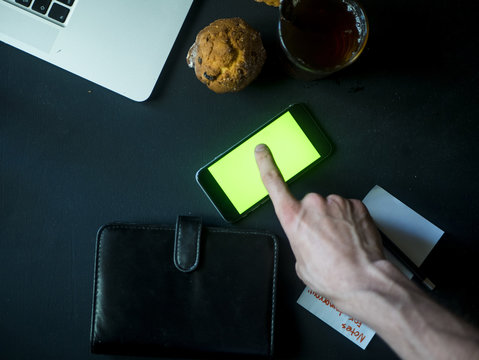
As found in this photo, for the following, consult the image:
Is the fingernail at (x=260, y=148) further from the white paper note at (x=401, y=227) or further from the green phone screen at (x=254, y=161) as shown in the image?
the white paper note at (x=401, y=227)

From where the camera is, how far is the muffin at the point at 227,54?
0.53 meters

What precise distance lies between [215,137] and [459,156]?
0.40 meters

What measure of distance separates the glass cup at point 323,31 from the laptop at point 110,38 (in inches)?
6.8

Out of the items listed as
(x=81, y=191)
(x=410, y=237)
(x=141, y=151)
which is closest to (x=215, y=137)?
(x=141, y=151)

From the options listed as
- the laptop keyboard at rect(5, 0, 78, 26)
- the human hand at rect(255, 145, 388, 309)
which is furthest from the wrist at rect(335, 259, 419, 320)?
the laptop keyboard at rect(5, 0, 78, 26)

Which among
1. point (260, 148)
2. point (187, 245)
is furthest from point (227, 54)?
point (187, 245)

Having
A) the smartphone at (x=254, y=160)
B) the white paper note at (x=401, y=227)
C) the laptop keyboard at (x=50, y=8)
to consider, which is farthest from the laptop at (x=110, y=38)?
the white paper note at (x=401, y=227)

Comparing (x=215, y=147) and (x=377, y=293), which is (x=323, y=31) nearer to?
(x=215, y=147)

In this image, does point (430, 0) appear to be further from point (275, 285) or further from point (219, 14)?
point (275, 285)

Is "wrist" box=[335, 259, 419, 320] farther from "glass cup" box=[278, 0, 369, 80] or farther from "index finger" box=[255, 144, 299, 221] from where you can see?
"glass cup" box=[278, 0, 369, 80]

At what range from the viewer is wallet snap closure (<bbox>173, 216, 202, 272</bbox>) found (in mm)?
585

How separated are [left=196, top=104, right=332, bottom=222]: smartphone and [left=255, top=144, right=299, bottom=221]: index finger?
0.24 feet

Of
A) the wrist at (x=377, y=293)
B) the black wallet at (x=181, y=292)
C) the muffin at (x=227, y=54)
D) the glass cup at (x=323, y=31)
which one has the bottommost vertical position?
the black wallet at (x=181, y=292)

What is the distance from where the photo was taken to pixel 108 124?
631 mm
